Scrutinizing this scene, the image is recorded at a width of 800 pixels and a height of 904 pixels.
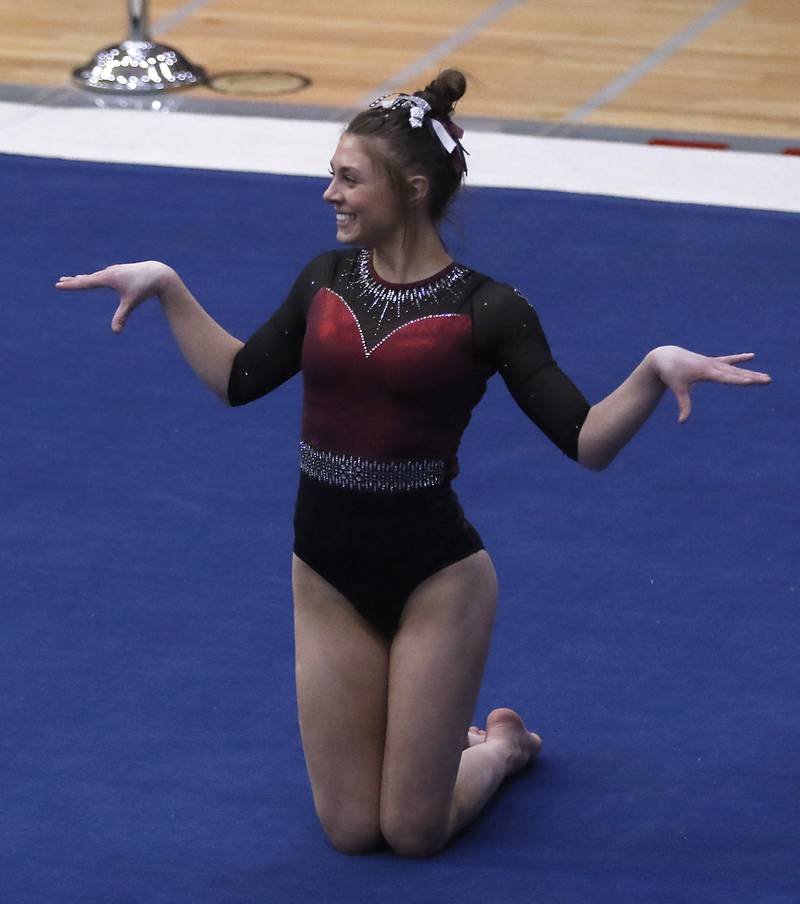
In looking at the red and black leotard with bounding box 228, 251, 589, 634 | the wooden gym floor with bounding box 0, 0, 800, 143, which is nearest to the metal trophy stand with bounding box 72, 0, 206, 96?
the wooden gym floor with bounding box 0, 0, 800, 143

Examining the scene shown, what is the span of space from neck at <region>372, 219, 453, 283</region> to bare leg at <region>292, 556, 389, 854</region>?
53 cm

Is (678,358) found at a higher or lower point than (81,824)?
higher

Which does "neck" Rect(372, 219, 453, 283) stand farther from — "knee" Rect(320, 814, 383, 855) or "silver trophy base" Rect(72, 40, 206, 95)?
"silver trophy base" Rect(72, 40, 206, 95)

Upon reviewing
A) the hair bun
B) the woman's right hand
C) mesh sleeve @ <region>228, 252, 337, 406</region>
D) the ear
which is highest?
the hair bun

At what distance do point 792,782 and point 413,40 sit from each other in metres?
5.45

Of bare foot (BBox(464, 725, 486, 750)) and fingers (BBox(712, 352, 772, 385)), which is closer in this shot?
fingers (BBox(712, 352, 772, 385))

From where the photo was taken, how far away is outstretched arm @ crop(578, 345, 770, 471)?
2.87 metres

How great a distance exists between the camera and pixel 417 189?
3.18m

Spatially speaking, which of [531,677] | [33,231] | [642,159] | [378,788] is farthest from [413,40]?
[378,788]

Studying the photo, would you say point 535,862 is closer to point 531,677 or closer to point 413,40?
point 531,677

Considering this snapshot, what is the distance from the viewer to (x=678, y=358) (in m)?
2.90

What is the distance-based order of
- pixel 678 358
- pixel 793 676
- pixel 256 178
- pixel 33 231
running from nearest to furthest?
pixel 678 358
pixel 793 676
pixel 33 231
pixel 256 178

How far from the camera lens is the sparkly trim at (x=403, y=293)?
3.19m

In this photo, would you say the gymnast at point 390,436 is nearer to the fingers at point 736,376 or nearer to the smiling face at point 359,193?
the smiling face at point 359,193
